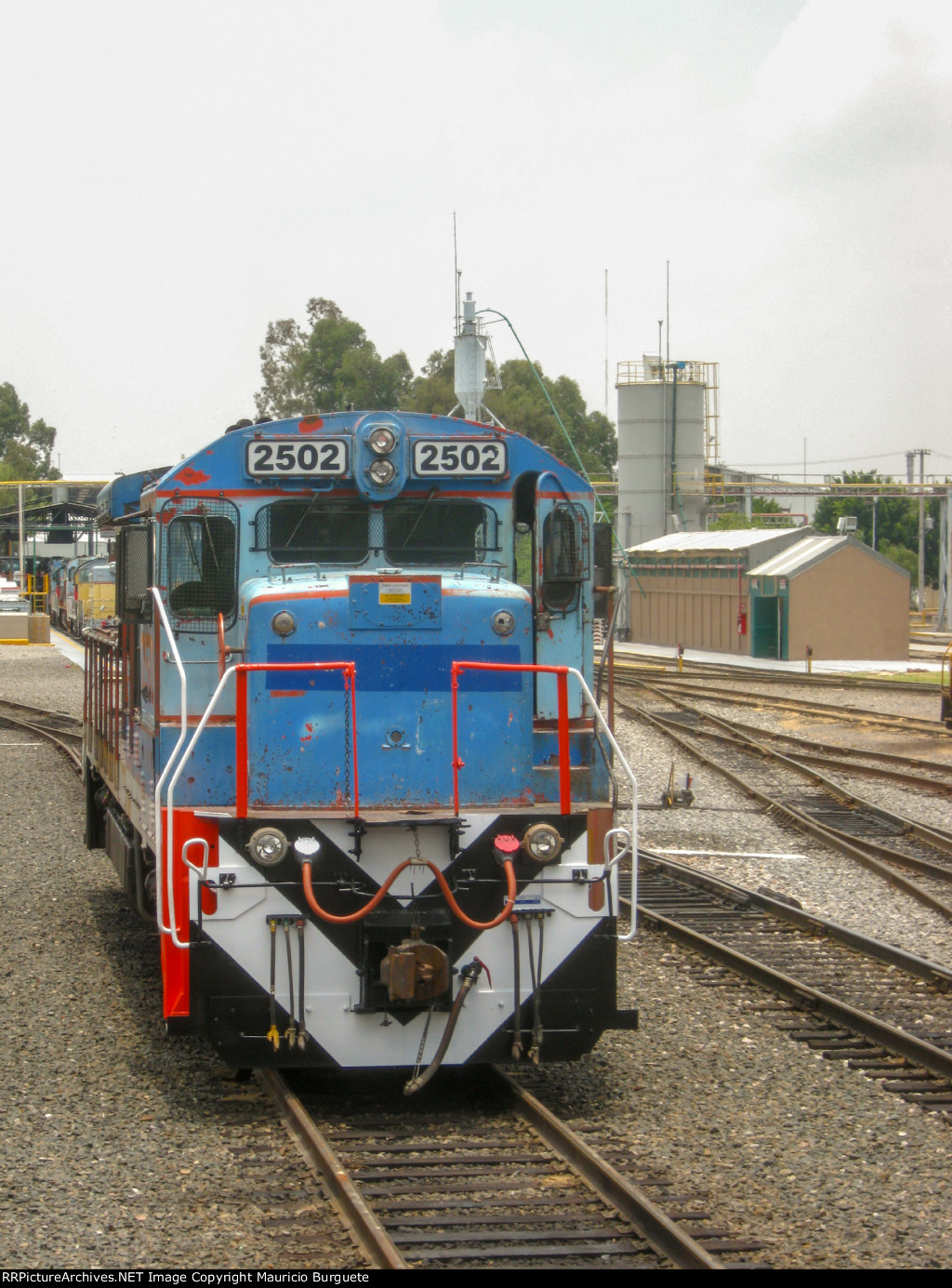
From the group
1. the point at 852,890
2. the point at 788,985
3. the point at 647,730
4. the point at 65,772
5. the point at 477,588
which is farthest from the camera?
the point at 647,730

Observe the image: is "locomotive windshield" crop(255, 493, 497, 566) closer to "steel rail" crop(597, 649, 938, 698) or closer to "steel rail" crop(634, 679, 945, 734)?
"steel rail" crop(634, 679, 945, 734)

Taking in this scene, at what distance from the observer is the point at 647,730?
2159 cm

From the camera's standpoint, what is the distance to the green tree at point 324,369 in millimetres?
69250

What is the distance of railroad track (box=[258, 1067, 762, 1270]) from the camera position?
14.7 ft

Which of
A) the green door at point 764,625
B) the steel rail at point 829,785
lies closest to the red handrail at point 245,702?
the steel rail at point 829,785

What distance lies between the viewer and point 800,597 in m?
36.8

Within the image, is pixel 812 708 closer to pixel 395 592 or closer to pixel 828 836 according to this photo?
pixel 828 836

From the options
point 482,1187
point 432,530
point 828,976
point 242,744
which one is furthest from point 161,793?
point 828,976

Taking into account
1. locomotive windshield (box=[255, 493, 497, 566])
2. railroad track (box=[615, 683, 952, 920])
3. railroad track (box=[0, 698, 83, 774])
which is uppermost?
locomotive windshield (box=[255, 493, 497, 566])

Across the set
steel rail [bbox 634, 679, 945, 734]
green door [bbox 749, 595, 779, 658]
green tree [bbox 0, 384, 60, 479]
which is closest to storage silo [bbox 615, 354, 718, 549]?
green door [bbox 749, 595, 779, 658]

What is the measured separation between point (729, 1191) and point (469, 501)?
3.33m

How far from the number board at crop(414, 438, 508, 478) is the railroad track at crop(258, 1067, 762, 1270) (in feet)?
9.14

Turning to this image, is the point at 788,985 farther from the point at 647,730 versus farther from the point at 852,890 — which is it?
the point at 647,730
